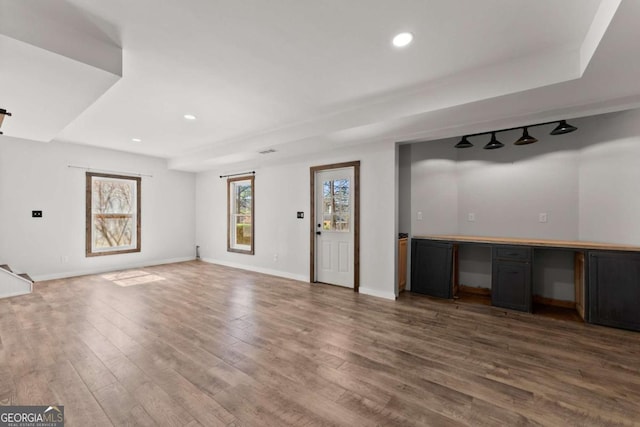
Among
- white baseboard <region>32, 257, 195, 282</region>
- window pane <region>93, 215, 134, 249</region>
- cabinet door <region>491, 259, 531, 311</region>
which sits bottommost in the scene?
white baseboard <region>32, 257, 195, 282</region>

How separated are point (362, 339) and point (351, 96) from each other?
107 inches

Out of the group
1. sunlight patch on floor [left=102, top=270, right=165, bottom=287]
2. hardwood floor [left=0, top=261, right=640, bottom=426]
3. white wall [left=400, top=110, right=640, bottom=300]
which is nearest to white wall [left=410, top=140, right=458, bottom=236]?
white wall [left=400, top=110, right=640, bottom=300]

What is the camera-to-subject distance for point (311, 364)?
2318 millimetres

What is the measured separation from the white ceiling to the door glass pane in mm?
1096

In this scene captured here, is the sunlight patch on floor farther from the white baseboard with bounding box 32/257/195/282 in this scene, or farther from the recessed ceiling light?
the recessed ceiling light

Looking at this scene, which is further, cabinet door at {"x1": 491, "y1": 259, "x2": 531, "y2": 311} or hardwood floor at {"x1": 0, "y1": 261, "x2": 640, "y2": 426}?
cabinet door at {"x1": 491, "y1": 259, "x2": 531, "y2": 311}

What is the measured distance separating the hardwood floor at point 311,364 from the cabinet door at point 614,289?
0.61 feet

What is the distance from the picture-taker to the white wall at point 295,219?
4.23 meters

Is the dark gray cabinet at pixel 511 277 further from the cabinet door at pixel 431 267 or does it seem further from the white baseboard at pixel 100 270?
the white baseboard at pixel 100 270

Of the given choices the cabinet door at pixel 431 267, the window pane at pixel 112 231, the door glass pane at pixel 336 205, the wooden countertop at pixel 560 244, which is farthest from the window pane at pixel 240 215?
the wooden countertop at pixel 560 244

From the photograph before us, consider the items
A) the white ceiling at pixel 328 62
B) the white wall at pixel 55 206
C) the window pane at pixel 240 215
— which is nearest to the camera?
the white ceiling at pixel 328 62

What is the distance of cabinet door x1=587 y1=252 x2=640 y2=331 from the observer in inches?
118

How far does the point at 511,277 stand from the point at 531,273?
23 centimetres

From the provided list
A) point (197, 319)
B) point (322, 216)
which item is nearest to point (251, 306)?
point (197, 319)
